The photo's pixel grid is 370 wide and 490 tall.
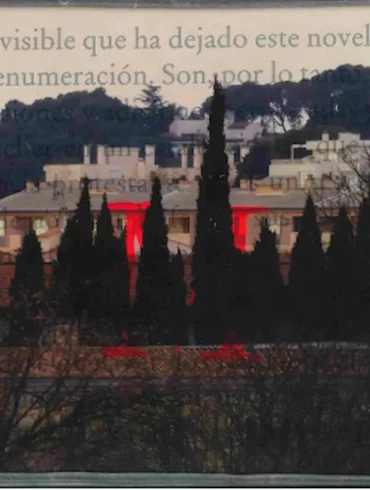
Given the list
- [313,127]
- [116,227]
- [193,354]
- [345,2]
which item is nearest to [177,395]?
[193,354]

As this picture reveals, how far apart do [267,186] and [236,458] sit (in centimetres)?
147

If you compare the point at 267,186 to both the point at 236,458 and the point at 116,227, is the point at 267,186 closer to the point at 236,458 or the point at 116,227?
the point at 116,227

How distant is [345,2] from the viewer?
10.3 metres

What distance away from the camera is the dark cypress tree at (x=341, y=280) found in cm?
1030

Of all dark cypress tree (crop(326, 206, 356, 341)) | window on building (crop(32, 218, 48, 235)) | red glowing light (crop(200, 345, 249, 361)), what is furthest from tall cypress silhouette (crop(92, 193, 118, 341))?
dark cypress tree (crop(326, 206, 356, 341))

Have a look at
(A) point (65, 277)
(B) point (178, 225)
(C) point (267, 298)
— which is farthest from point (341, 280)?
(A) point (65, 277)

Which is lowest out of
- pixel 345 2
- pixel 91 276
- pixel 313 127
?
pixel 91 276

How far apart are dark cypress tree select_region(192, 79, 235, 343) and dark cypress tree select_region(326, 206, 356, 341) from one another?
55 cm

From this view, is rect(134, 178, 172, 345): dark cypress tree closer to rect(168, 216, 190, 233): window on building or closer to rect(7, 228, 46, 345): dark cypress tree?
rect(168, 216, 190, 233): window on building

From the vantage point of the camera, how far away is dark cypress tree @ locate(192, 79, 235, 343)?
10.3m

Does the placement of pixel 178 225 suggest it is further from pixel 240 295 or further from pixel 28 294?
pixel 28 294

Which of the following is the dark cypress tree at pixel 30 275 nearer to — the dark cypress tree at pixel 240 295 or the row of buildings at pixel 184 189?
the row of buildings at pixel 184 189

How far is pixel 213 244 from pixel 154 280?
1.22 ft

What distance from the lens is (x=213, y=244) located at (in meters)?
10.4
